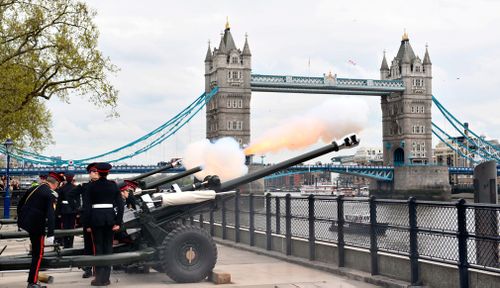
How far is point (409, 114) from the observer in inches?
4788

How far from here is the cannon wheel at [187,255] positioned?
9.80 m

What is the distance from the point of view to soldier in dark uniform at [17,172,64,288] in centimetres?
855

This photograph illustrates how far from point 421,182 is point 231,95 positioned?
1315 inches

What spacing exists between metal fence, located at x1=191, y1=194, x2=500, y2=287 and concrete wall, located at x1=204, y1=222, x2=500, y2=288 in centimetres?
8

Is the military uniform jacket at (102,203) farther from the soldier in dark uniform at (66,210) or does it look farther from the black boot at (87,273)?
the soldier in dark uniform at (66,210)

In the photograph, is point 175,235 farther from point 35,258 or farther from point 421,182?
point 421,182

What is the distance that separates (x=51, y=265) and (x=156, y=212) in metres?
1.86

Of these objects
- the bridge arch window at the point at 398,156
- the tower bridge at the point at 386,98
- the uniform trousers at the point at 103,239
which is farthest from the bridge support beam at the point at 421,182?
the uniform trousers at the point at 103,239

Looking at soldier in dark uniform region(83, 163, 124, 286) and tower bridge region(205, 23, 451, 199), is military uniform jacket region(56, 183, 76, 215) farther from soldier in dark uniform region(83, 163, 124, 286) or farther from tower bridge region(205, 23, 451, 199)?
tower bridge region(205, 23, 451, 199)

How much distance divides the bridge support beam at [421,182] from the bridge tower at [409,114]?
12.2m

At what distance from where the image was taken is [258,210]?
14.8 metres

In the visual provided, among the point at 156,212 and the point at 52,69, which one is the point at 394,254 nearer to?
the point at 156,212

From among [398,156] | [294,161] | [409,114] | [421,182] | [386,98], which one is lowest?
[294,161]

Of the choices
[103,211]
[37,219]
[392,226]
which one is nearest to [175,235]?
[103,211]
